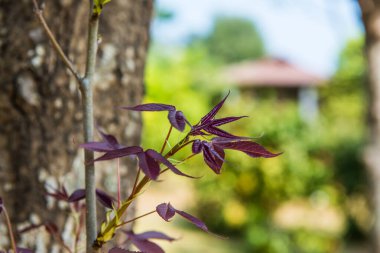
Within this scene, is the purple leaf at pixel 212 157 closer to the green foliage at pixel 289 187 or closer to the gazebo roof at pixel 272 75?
the green foliage at pixel 289 187

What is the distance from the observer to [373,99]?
13.5 feet

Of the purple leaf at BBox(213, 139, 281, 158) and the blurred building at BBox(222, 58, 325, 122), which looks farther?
the blurred building at BBox(222, 58, 325, 122)

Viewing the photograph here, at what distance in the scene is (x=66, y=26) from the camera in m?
1.44

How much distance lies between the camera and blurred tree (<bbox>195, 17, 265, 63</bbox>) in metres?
44.3

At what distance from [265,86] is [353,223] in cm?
1712

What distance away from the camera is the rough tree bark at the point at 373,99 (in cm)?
392

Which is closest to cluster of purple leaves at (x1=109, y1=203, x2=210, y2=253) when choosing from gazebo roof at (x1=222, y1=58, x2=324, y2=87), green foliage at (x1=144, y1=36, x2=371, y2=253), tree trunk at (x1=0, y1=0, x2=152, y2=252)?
tree trunk at (x1=0, y1=0, x2=152, y2=252)

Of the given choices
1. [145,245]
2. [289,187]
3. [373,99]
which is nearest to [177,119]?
[145,245]

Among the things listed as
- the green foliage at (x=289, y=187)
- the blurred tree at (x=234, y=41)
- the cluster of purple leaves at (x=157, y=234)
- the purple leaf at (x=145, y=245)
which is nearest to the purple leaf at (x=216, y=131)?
the cluster of purple leaves at (x=157, y=234)

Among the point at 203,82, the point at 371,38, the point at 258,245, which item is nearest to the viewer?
the point at 371,38

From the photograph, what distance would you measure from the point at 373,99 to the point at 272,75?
70.7 ft

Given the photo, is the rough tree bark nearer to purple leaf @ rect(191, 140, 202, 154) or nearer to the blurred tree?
purple leaf @ rect(191, 140, 202, 154)

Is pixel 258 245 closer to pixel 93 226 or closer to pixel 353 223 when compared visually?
pixel 353 223

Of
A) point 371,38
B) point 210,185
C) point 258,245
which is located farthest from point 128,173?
point 210,185
